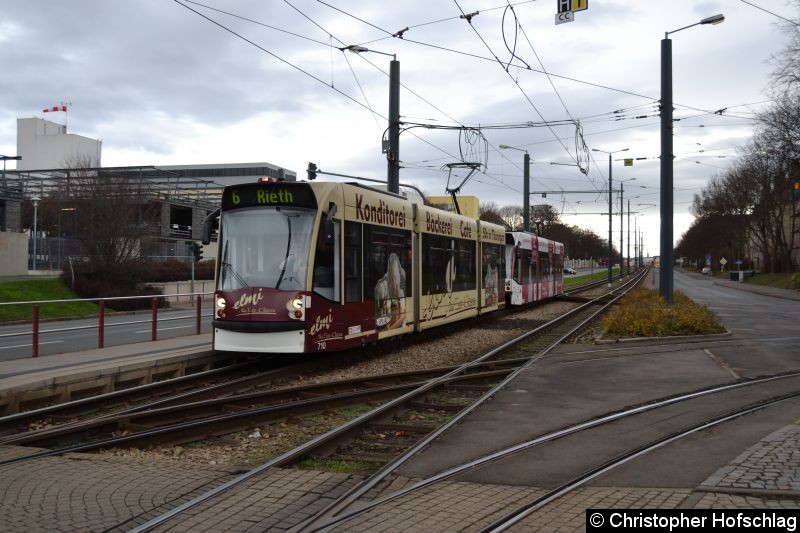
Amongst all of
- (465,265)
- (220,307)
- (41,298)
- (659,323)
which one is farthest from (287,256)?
(41,298)

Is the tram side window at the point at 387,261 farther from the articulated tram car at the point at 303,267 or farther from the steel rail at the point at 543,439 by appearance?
the steel rail at the point at 543,439

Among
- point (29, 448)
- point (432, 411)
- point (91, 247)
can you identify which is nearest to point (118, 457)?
point (29, 448)

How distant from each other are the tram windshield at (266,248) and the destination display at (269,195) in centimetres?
10

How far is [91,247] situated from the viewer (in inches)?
1259

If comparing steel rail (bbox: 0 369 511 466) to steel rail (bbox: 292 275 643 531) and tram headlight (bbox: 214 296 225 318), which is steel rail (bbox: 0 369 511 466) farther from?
tram headlight (bbox: 214 296 225 318)

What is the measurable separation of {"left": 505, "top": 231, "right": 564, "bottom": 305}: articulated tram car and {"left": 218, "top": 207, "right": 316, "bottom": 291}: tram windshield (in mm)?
15226

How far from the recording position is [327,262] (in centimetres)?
1169

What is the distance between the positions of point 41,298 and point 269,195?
21.9 m

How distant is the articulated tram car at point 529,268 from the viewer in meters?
26.4

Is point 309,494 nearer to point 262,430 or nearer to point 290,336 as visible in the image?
point 262,430

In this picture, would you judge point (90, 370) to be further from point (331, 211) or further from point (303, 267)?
point (331, 211)

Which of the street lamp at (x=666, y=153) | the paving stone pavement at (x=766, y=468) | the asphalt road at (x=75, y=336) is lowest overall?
the paving stone pavement at (x=766, y=468)

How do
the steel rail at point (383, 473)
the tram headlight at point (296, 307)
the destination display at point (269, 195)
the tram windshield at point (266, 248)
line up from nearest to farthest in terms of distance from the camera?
the steel rail at point (383, 473)
the tram headlight at point (296, 307)
the tram windshield at point (266, 248)
the destination display at point (269, 195)
